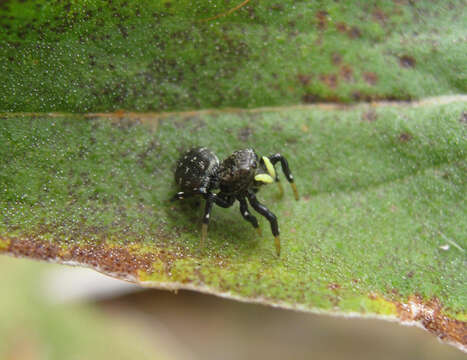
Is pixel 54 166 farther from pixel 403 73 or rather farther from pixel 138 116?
pixel 403 73

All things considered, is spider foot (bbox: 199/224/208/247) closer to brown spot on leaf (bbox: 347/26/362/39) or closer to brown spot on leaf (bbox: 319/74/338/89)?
brown spot on leaf (bbox: 319/74/338/89)

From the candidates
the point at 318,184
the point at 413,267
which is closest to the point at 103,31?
the point at 318,184

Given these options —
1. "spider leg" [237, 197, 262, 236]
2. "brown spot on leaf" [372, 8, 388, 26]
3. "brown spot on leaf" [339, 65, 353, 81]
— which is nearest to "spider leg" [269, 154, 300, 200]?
"spider leg" [237, 197, 262, 236]

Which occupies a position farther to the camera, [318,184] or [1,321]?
[1,321]

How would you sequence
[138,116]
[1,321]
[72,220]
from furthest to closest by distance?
[1,321], [138,116], [72,220]

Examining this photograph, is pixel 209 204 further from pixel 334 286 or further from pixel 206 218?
pixel 334 286

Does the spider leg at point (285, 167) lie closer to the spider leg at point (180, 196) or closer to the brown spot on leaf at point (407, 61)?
the spider leg at point (180, 196)

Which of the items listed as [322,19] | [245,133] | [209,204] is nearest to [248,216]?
[209,204]

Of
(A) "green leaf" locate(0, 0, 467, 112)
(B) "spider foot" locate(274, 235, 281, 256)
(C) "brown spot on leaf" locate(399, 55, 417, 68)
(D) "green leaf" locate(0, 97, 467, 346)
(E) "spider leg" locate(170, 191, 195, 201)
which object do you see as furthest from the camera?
(C) "brown spot on leaf" locate(399, 55, 417, 68)
